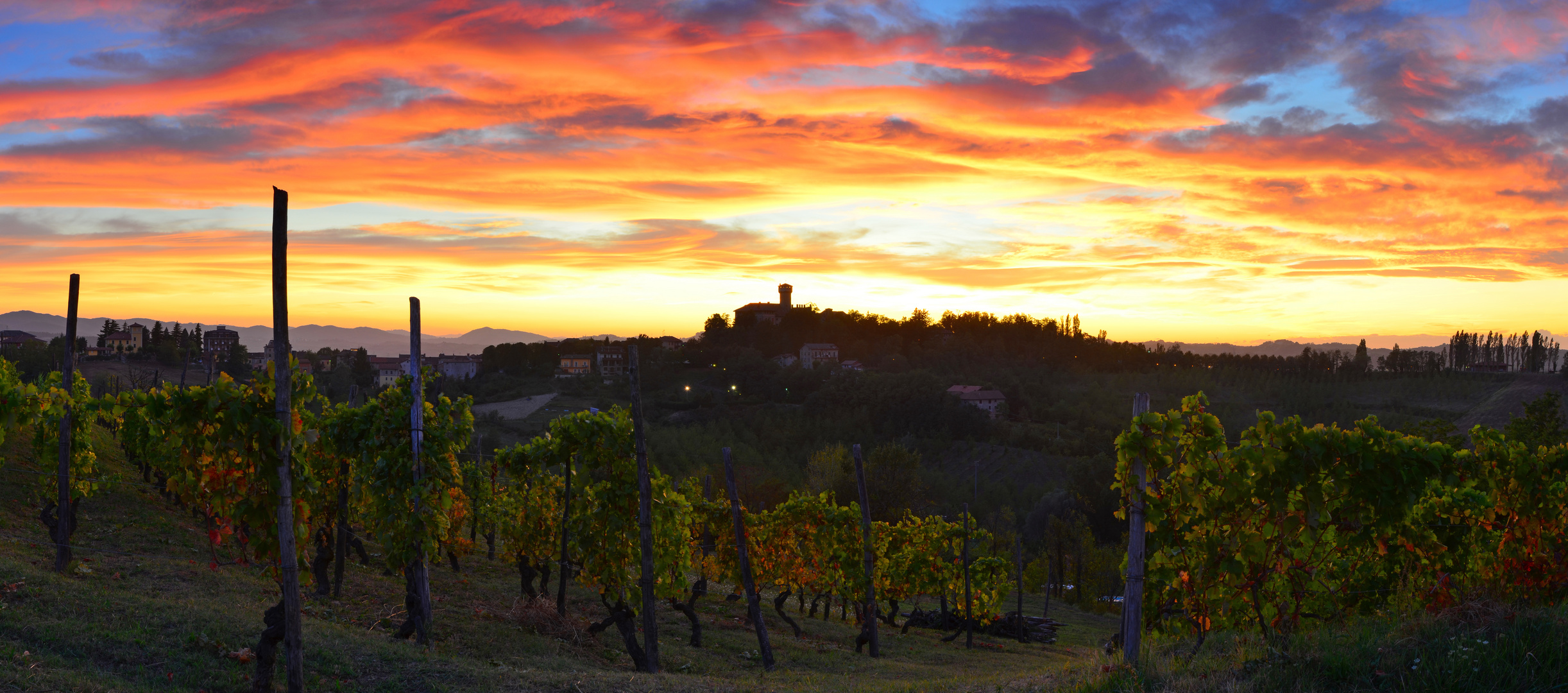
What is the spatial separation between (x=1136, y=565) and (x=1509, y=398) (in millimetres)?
87106

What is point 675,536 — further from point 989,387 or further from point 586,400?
point 989,387

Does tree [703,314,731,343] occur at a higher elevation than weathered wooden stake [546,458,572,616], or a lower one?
higher

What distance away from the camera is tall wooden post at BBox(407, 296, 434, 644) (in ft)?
32.7

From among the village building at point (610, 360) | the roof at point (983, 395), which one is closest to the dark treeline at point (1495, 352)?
the roof at point (983, 395)

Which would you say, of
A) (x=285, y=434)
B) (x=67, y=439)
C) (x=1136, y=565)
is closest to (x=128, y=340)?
(x=67, y=439)

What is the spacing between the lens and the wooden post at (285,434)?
6.32 meters

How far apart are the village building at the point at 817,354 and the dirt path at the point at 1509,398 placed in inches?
2660

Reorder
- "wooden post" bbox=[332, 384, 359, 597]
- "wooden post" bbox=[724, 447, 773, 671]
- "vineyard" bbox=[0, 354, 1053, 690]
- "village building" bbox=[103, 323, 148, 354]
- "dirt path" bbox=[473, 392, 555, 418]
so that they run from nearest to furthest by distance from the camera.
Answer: "vineyard" bbox=[0, 354, 1053, 690] → "wooden post" bbox=[724, 447, 773, 671] → "wooden post" bbox=[332, 384, 359, 597] → "dirt path" bbox=[473, 392, 555, 418] → "village building" bbox=[103, 323, 148, 354]

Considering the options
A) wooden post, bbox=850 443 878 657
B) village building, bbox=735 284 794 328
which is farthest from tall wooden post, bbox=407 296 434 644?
village building, bbox=735 284 794 328

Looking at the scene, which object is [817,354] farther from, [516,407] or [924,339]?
[516,407]

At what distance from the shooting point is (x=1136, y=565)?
22.9 ft

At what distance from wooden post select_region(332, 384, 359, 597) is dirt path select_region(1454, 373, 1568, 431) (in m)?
75.2

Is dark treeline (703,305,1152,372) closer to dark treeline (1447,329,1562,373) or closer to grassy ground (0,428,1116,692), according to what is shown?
dark treeline (1447,329,1562,373)

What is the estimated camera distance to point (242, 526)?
22.8 feet
